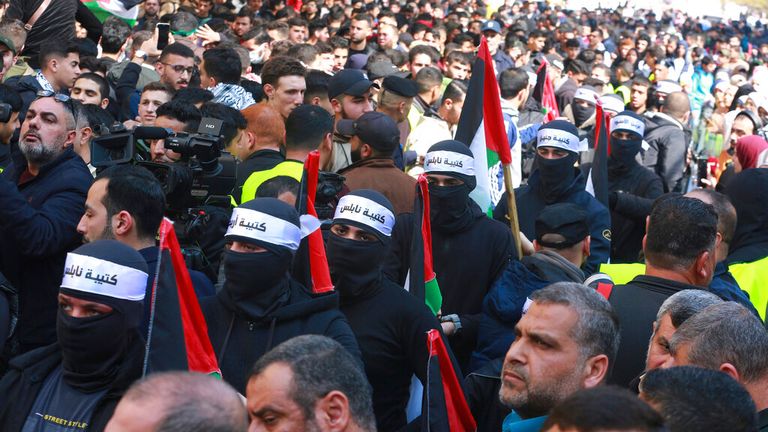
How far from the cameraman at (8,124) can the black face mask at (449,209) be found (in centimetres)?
254

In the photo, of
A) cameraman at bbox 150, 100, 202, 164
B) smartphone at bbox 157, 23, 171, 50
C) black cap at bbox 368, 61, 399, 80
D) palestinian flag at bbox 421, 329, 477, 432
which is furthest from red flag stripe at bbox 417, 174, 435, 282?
black cap at bbox 368, 61, 399, 80

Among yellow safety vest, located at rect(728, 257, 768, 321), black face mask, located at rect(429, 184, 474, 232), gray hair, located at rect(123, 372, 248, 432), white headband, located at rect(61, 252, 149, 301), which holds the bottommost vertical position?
yellow safety vest, located at rect(728, 257, 768, 321)

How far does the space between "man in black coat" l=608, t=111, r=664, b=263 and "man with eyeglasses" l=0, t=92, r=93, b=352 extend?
3.78m

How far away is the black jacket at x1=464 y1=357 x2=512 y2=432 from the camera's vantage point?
177 inches

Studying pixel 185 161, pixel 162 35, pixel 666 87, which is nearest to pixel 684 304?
pixel 185 161

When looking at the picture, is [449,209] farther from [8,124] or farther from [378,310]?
[8,124]

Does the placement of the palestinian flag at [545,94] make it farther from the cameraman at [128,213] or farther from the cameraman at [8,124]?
the cameraman at [128,213]

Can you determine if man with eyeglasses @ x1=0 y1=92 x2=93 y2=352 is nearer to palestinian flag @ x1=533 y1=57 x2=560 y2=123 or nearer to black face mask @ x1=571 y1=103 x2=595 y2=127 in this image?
palestinian flag @ x1=533 y1=57 x2=560 y2=123

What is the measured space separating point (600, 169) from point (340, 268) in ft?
10.7

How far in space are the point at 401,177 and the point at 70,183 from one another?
201 centimetres

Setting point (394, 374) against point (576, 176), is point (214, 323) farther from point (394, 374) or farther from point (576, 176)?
point (576, 176)

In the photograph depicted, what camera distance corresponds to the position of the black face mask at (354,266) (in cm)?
477

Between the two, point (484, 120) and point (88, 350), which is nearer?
point (88, 350)

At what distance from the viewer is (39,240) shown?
198 inches
